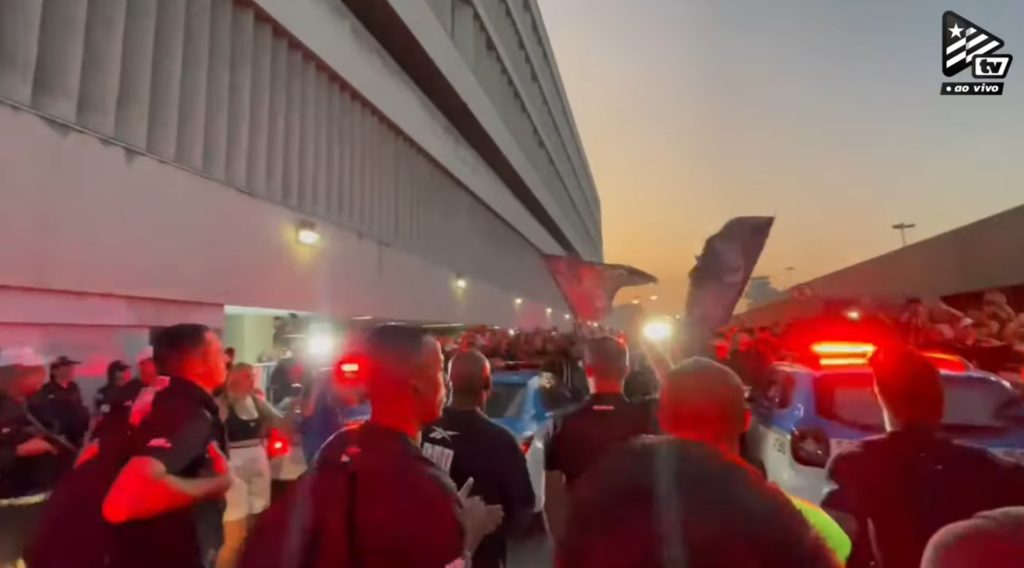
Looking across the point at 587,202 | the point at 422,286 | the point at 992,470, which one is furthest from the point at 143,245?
the point at 587,202

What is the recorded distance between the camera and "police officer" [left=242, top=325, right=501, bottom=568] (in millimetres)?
1900

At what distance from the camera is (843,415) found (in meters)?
5.98

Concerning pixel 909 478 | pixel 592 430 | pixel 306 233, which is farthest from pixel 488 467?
pixel 306 233

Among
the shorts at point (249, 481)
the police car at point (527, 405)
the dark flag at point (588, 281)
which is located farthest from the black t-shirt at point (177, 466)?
the dark flag at point (588, 281)

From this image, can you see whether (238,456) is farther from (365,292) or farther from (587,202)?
(587,202)

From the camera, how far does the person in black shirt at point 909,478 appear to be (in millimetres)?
2617

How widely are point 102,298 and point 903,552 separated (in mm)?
8095

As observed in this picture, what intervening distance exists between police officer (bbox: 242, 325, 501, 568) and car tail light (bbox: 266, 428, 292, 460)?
5535 mm

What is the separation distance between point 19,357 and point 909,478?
7.39 meters

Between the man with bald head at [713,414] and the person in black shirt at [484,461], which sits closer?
the man with bald head at [713,414]

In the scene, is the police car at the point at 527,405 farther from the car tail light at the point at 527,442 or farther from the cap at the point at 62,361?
the cap at the point at 62,361

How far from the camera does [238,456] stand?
A: 20.9 feet

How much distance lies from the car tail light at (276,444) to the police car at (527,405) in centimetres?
209

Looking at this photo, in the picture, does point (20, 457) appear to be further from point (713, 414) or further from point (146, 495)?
point (713, 414)
